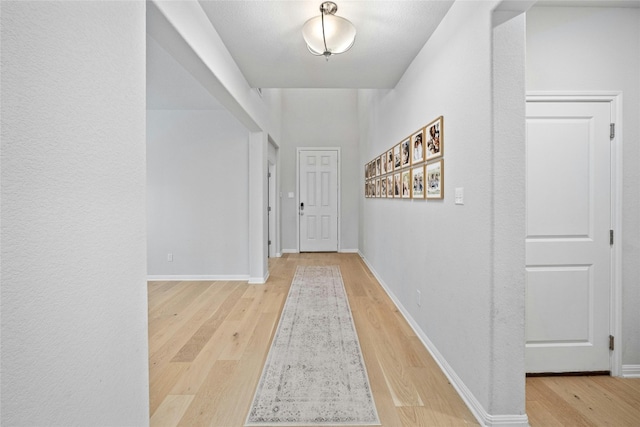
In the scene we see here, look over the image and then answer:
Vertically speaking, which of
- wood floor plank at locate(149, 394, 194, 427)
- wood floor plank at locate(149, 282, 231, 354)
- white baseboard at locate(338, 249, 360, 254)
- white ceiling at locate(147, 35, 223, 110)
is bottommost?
wood floor plank at locate(149, 394, 194, 427)

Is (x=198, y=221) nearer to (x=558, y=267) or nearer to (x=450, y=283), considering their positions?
(x=450, y=283)

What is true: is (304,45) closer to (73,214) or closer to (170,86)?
(170,86)

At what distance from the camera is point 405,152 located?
2.89 meters

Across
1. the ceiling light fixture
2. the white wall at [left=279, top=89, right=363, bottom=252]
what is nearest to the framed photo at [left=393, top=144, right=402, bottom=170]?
the ceiling light fixture

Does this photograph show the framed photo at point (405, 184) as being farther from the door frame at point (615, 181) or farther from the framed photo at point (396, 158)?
the door frame at point (615, 181)

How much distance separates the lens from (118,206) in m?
1.13

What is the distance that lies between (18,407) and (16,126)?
0.66m

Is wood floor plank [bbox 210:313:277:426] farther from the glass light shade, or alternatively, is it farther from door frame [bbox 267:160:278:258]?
door frame [bbox 267:160:278:258]

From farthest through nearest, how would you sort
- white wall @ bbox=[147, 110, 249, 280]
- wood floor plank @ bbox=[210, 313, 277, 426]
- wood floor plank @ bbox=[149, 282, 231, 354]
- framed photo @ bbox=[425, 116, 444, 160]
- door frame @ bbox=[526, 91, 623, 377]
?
white wall @ bbox=[147, 110, 249, 280], wood floor plank @ bbox=[149, 282, 231, 354], framed photo @ bbox=[425, 116, 444, 160], door frame @ bbox=[526, 91, 623, 377], wood floor plank @ bbox=[210, 313, 277, 426]

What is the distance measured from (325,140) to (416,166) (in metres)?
4.20

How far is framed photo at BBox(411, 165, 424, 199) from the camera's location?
2.47m

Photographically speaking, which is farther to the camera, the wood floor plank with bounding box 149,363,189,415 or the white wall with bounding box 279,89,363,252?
the white wall with bounding box 279,89,363,252

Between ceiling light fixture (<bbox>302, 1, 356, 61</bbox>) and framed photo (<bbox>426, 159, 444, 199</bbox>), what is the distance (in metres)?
1.03

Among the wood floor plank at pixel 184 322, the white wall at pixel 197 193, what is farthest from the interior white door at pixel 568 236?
the white wall at pixel 197 193
